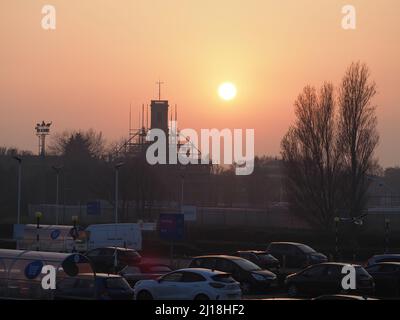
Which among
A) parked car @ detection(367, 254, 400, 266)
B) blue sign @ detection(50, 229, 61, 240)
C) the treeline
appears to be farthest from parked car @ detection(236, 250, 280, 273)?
the treeline

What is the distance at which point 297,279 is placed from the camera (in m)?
27.4

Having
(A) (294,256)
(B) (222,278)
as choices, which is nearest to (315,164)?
(A) (294,256)

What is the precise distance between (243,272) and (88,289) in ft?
30.1

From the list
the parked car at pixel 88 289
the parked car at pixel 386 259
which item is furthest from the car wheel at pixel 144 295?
the parked car at pixel 386 259

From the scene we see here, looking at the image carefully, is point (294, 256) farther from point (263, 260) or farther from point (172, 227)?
point (172, 227)

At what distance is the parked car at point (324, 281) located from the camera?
85.9ft

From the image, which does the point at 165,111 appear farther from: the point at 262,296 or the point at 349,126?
the point at 262,296

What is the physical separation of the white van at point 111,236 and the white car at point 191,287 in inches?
840

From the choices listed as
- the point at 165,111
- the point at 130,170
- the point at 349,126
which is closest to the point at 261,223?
the point at 130,170

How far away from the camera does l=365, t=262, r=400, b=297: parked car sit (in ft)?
92.5

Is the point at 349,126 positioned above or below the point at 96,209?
above

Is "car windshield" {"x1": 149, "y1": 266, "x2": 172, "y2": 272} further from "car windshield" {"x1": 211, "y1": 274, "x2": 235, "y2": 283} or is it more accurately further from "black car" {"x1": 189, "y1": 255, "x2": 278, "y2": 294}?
"car windshield" {"x1": 211, "y1": 274, "x2": 235, "y2": 283}
